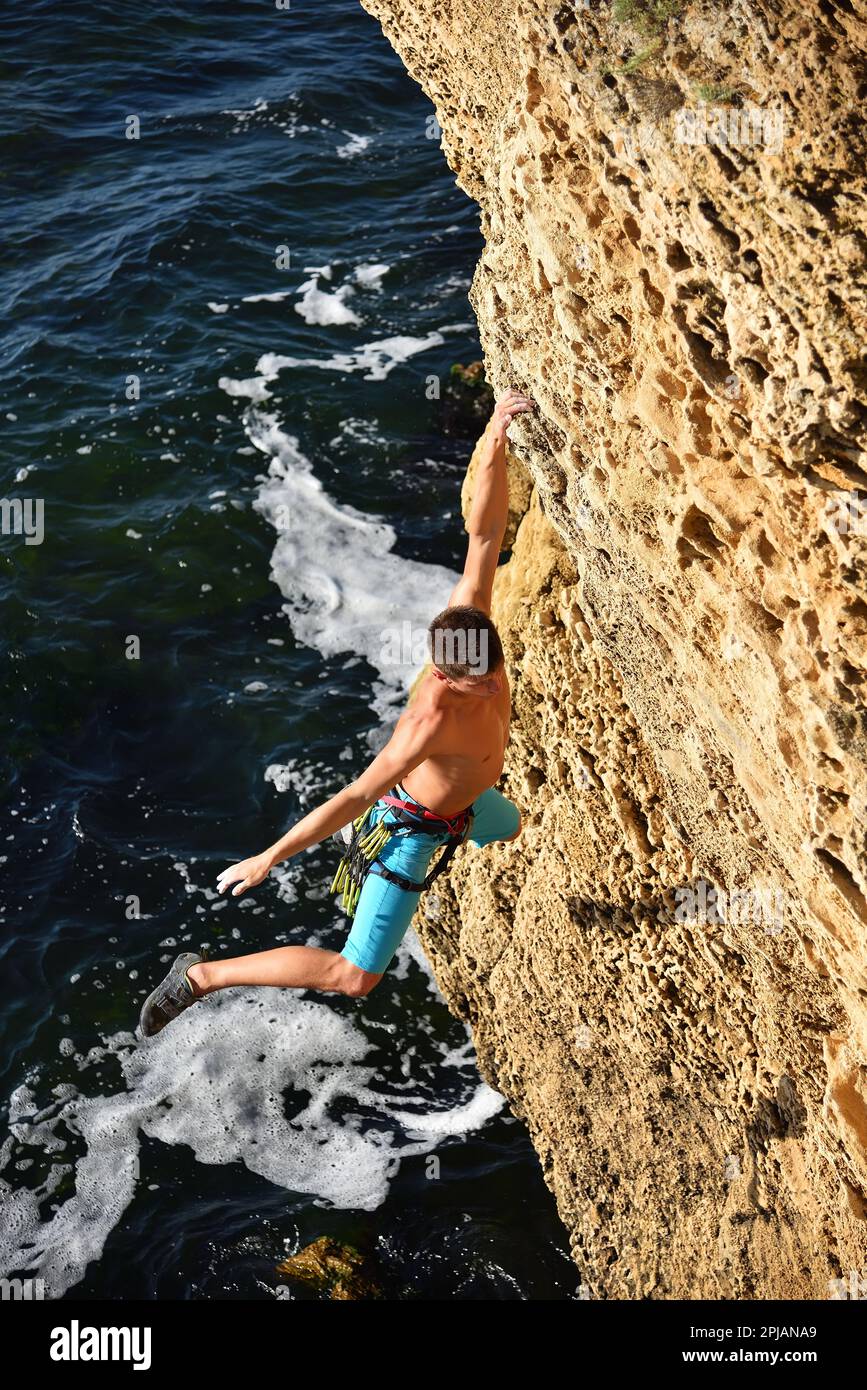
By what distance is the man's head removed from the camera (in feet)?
19.6

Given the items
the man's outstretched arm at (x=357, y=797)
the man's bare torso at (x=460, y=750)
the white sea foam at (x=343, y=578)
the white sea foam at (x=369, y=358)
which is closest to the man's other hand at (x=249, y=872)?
the man's outstretched arm at (x=357, y=797)

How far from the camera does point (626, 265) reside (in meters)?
4.87

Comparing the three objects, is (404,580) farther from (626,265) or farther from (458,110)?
(626,265)

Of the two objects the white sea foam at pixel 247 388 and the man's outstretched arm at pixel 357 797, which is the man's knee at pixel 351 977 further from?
the white sea foam at pixel 247 388

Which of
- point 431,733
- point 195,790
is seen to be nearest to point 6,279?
point 195,790

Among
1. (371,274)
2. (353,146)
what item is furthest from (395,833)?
(353,146)

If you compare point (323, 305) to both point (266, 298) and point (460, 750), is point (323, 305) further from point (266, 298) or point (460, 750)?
point (460, 750)

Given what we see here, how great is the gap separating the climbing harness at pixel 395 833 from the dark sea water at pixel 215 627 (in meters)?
3.13

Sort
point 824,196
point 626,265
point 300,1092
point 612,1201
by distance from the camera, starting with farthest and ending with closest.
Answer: point 300,1092
point 612,1201
point 626,265
point 824,196

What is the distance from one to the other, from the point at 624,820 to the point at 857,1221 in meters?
2.15

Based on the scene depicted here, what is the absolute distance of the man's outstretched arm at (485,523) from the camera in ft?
21.4

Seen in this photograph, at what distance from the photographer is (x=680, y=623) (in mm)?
5238

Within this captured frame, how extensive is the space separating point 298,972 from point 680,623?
284cm

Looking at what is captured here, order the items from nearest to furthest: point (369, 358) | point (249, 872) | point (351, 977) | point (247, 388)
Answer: point (249, 872) < point (351, 977) < point (247, 388) < point (369, 358)
